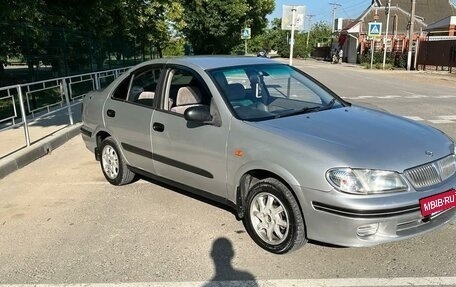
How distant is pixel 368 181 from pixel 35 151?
19.3 ft

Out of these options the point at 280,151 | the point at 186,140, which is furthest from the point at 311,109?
the point at 186,140

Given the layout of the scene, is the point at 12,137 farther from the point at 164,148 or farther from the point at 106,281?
the point at 106,281

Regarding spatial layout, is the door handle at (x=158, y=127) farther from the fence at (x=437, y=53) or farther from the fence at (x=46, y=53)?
the fence at (x=437, y=53)

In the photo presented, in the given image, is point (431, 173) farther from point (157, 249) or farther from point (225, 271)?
point (157, 249)

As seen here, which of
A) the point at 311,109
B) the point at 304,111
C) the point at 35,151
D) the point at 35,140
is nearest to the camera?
the point at 304,111

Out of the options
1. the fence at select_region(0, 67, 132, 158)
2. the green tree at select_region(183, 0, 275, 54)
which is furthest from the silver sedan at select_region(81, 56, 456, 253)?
the green tree at select_region(183, 0, 275, 54)

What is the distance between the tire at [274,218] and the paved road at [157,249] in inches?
5.2

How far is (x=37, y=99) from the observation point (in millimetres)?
10414

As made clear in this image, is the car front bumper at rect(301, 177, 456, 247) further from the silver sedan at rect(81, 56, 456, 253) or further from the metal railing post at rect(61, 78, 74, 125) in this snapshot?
the metal railing post at rect(61, 78, 74, 125)

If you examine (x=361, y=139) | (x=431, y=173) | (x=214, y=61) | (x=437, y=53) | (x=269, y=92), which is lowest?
(x=437, y=53)

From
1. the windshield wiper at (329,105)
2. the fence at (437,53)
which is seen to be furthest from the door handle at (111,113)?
the fence at (437,53)

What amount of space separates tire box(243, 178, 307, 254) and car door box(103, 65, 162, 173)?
1.56 metres

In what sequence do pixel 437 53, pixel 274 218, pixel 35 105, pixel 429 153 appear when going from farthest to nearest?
pixel 437 53 < pixel 35 105 < pixel 274 218 < pixel 429 153

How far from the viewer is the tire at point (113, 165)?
5721mm
